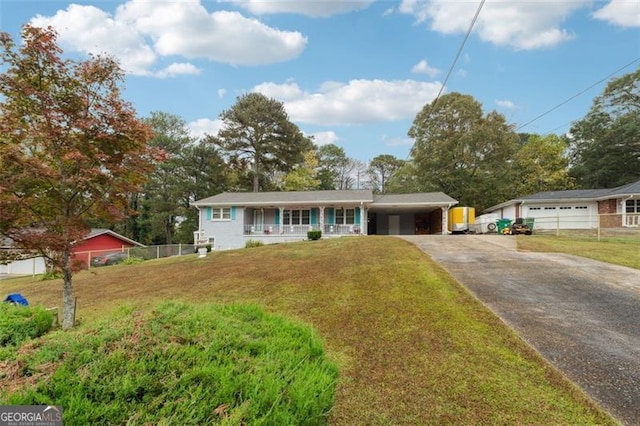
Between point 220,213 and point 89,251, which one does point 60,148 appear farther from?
point 220,213

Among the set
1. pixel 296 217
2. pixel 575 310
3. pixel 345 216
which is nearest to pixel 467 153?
pixel 345 216

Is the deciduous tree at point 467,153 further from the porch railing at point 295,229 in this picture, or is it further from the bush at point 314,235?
the bush at point 314,235

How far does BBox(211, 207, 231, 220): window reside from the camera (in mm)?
21922

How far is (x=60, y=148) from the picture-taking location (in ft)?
16.9

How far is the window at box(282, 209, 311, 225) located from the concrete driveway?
43.7ft

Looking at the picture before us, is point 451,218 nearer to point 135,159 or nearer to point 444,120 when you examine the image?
point 444,120

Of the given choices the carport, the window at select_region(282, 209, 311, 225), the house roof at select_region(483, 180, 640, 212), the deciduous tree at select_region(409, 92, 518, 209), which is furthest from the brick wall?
the window at select_region(282, 209, 311, 225)

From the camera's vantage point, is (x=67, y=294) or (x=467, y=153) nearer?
(x=67, y=294)

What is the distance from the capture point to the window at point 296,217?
22.3m

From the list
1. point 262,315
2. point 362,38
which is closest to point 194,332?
point 262,315

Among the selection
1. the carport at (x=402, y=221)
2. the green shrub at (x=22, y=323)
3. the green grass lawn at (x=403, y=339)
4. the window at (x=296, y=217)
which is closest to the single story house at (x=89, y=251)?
the green grass lawn at (x=403, y=339)

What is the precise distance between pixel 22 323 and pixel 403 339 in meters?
4.72

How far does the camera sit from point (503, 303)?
18.3ft

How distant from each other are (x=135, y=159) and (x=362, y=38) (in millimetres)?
9150
